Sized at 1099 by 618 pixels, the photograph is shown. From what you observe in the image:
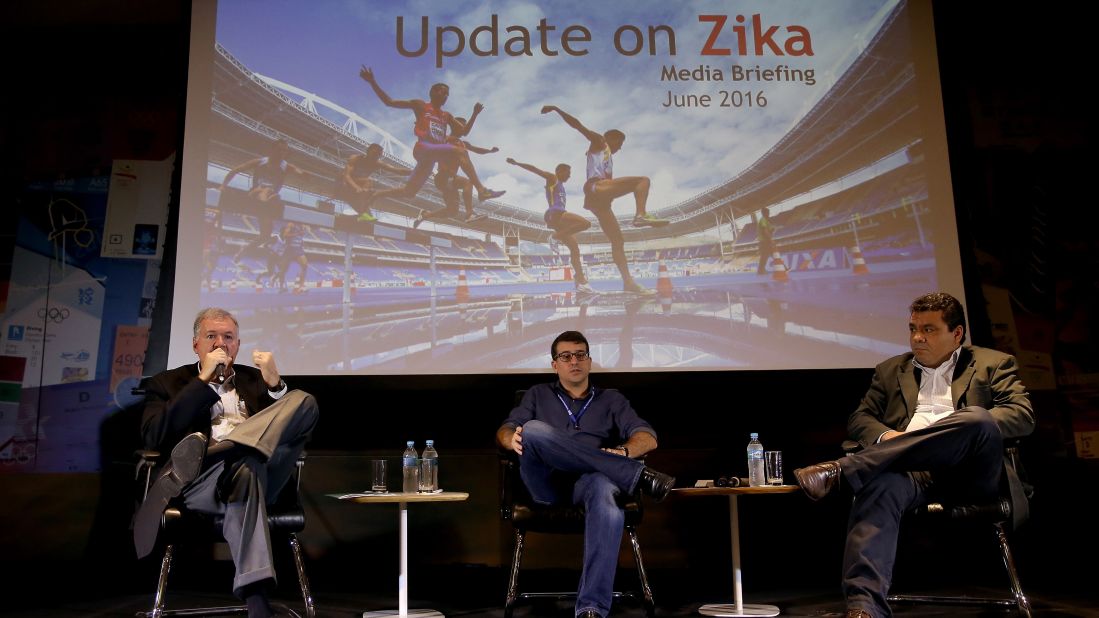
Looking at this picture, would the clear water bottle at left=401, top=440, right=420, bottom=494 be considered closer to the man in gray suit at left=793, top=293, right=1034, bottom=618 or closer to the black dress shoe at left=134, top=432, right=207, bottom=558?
the black dress shoe at left=134, top=432, right=207, bottom=558

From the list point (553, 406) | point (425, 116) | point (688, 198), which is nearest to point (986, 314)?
point (688, 198)

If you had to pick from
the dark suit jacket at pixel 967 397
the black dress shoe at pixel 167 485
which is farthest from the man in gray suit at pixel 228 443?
the dark suit jacket at pixel 967 397

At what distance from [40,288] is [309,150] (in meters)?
1.66

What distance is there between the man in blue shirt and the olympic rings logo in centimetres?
260

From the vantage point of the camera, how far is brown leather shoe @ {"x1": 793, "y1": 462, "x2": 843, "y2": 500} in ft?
8.58

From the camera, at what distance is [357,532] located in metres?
4.03

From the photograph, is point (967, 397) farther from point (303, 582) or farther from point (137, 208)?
point (137, 208)

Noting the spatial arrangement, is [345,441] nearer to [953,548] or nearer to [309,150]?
[309,150]

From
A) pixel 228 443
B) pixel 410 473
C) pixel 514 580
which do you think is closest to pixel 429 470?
pixel 410 473

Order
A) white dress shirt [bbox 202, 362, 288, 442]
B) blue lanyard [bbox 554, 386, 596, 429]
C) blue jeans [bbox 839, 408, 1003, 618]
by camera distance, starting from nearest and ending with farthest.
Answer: blue jeans [bbox 839, 408, 1003, 618]
white dress shirt [bbox 202, 362, 288, 442]
blue lanyard [bbox 554, 386, 596, 429]

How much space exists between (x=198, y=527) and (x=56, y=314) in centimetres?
218

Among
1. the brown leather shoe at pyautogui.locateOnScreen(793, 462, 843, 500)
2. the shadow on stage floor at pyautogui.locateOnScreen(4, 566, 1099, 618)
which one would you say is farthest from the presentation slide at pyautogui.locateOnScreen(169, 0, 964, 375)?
the brown leather shoe at pyautogui.locateOnScreen(793, 462, 843, 500)

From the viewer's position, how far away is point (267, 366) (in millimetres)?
3156

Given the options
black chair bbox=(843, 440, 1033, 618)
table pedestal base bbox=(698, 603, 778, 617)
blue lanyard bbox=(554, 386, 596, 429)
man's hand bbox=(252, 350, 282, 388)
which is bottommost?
table pedestal base bbox=(698, 603, 778, 617)
